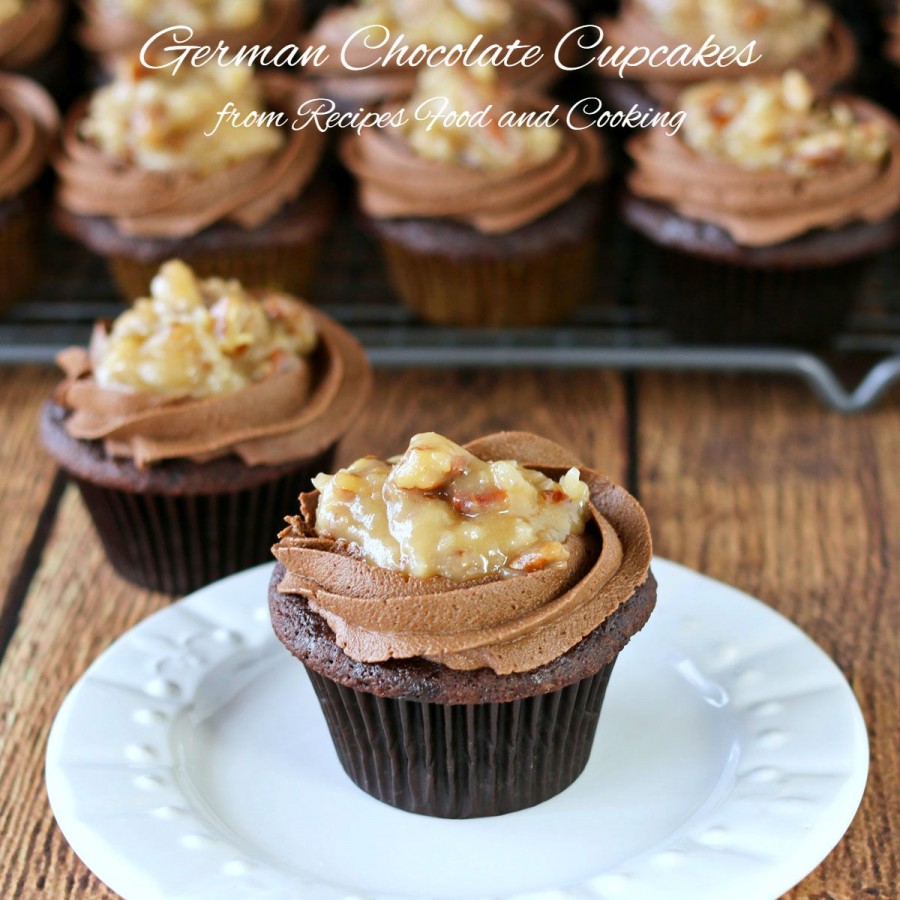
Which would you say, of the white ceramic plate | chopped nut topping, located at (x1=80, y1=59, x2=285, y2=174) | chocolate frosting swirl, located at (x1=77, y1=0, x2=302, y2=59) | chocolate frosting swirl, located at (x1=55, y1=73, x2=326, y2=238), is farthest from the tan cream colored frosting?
chocolate frosting swirl, located at (x1=77, y1=0, x2=302, y2=59)

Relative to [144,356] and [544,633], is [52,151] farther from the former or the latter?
[544,633]

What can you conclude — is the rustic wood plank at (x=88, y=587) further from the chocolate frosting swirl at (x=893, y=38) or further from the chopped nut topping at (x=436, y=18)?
the chocolate frosting swirl at (x=893, y=38)

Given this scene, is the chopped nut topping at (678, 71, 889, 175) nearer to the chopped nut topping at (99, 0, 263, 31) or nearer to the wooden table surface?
the wooden table surface

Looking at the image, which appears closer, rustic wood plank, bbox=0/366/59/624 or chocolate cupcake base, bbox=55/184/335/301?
rustic wood plank, bbox=0/366/59/624

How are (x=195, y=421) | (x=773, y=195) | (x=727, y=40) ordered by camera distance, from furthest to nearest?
(x=727, y=40), (x=773, y=195), (x=195, y=421)

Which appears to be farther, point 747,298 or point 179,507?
point 747,298

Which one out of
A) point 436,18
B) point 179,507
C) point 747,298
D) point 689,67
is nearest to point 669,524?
point 747,298

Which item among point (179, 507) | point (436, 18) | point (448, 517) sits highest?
point (448, 517)

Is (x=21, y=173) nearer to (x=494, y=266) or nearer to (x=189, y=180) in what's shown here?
(x=189, y=180)
